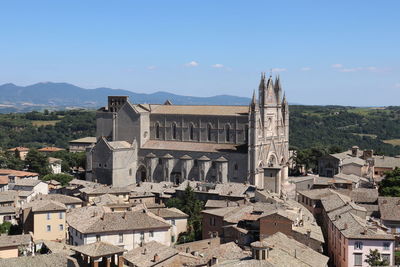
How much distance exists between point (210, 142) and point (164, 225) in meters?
32.4

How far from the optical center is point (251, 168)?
70875 millimetres

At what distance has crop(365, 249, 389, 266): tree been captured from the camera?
37.6 metres

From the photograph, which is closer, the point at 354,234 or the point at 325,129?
the point at 354,234

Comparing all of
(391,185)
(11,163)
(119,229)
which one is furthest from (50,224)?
(11,163)

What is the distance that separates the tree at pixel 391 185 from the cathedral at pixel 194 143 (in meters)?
13.6

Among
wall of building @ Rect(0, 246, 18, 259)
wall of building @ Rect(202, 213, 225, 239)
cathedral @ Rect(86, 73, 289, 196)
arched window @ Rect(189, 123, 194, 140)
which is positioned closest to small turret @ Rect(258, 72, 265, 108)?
cathedral @ Rect(86, 73, 289, 196)

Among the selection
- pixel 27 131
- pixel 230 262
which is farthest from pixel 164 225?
pixel 27 131

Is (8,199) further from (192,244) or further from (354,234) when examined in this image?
(354,234)

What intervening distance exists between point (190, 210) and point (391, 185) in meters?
22.7

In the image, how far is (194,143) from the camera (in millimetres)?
78250

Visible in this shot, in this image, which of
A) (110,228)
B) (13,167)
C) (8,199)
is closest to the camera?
(110,228)

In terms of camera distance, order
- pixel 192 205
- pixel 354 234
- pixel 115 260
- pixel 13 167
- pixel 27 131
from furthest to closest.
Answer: pixel 27 131 → pixel 13 167 → pixel 192 205 → pixel 354 234 → pixel 115 260

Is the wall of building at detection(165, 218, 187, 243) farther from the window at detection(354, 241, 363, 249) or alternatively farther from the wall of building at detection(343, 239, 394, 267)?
the window at detection(354, 241, 363, 249)

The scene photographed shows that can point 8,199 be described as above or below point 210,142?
below
